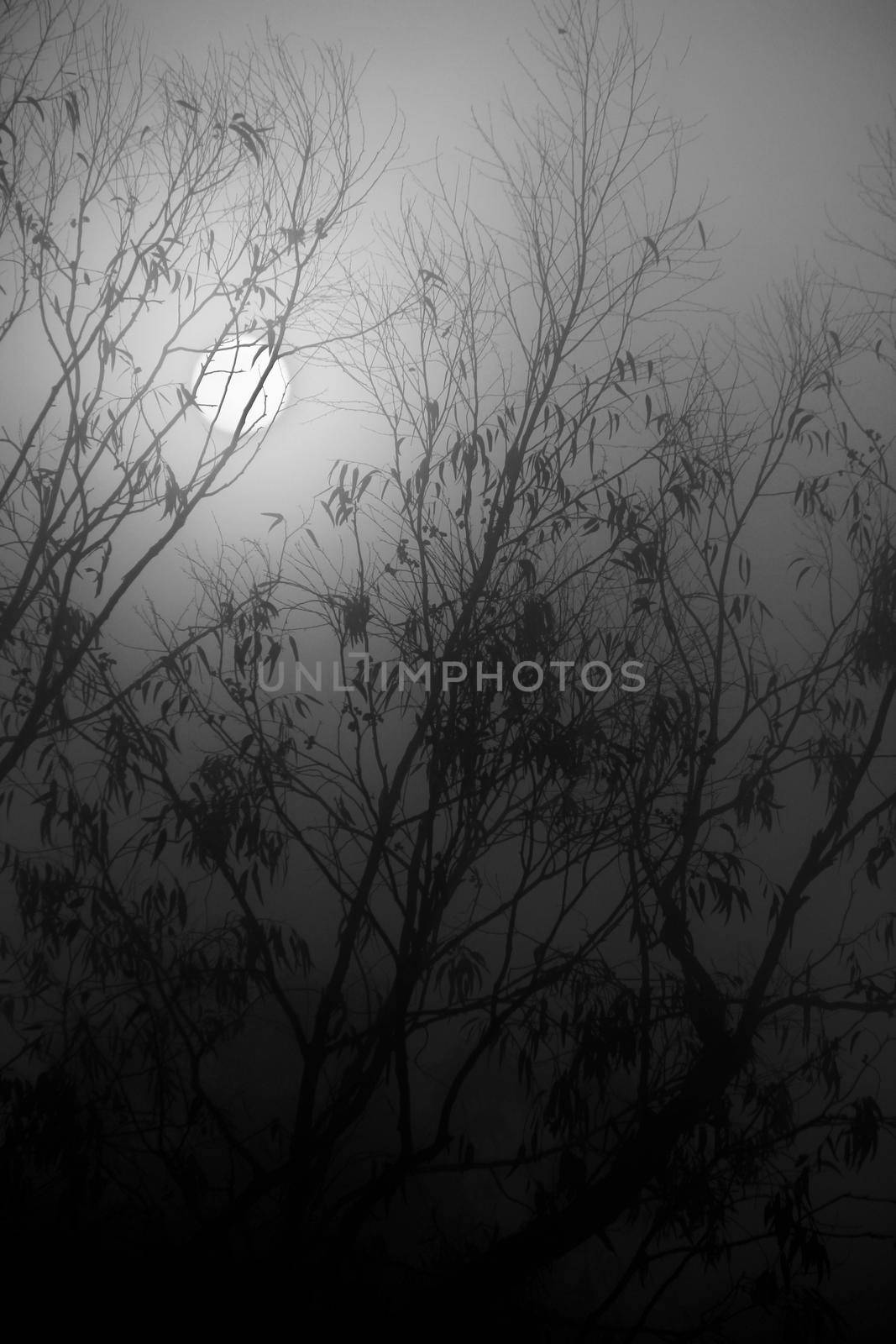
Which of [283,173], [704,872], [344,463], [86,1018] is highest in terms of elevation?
[283,173]

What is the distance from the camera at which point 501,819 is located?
225 centimetres

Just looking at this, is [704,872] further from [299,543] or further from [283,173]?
[283,173]

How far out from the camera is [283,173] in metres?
2.38

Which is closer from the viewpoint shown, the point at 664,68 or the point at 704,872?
the point at 704,872

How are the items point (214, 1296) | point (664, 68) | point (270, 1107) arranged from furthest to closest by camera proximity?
point (664, 68), point (270, 1107), point (214, 1296)

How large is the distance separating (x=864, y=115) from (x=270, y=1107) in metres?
2.80

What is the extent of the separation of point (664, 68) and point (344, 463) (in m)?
1.28

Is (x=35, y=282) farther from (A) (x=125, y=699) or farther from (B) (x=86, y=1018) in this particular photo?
(B) (x=86, y=1018)

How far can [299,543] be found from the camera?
2400 millimetres

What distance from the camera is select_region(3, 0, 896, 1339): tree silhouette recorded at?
2199 mm

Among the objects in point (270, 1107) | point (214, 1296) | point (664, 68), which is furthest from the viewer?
point (664, 68)

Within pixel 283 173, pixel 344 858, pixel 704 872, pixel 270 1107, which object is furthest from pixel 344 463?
pixel 270 1107

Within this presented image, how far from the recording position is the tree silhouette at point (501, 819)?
7.22 feet

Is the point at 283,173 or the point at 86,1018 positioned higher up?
the point at 283,173
